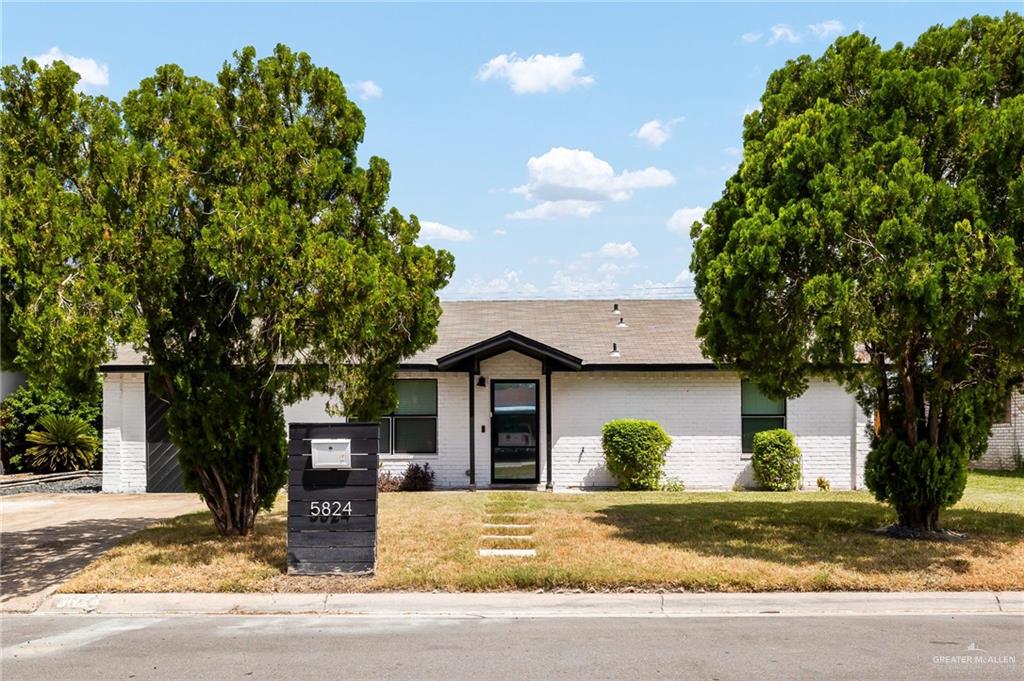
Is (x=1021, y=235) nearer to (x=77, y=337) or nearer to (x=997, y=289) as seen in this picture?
(x=997, y=289)

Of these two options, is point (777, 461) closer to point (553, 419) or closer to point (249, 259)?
point (553, 419)

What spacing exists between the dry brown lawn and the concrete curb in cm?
17

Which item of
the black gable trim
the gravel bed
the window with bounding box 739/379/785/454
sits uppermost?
the black gable trim

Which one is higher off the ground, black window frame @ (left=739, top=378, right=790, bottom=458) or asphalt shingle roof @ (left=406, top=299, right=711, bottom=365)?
asphalt shingle roof @ (left=406, top=299, right=711, bottom=365)

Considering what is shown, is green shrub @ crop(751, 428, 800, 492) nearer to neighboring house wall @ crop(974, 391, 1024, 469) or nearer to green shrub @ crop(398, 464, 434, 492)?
green shrub @ crop(398, 464, 434, 492)

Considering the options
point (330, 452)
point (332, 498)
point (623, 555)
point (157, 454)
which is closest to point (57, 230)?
point (330, 452)

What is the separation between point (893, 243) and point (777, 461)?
932 centimetres

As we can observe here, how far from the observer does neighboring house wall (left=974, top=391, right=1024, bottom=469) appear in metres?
22.9

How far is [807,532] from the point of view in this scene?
11.2 m

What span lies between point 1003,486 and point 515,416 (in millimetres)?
9933

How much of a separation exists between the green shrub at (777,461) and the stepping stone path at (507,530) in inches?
218

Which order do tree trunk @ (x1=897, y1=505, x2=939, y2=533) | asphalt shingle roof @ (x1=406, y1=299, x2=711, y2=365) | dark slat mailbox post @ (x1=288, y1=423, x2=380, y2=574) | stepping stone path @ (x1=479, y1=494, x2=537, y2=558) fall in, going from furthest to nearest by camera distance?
asphalt shingle roof @ (x1=406, y1=299, x2=711, y2=365)
tree trunk @ (x1=897, y1=505, x2=939, y2=533)
stepping stone path @ (x1=479, y1=494, x2=537, y2=558)
dark slat mailbox post @ (x1=288, y1=423, x2=380, y2=574)

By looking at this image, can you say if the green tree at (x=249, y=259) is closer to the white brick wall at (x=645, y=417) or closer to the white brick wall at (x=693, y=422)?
the white brick wall at (x=645, y=417)

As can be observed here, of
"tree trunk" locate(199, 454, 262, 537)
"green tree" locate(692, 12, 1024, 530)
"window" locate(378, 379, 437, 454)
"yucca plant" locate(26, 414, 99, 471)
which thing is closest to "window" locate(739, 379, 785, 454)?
"window" locate(378, 379, 437, 454)
